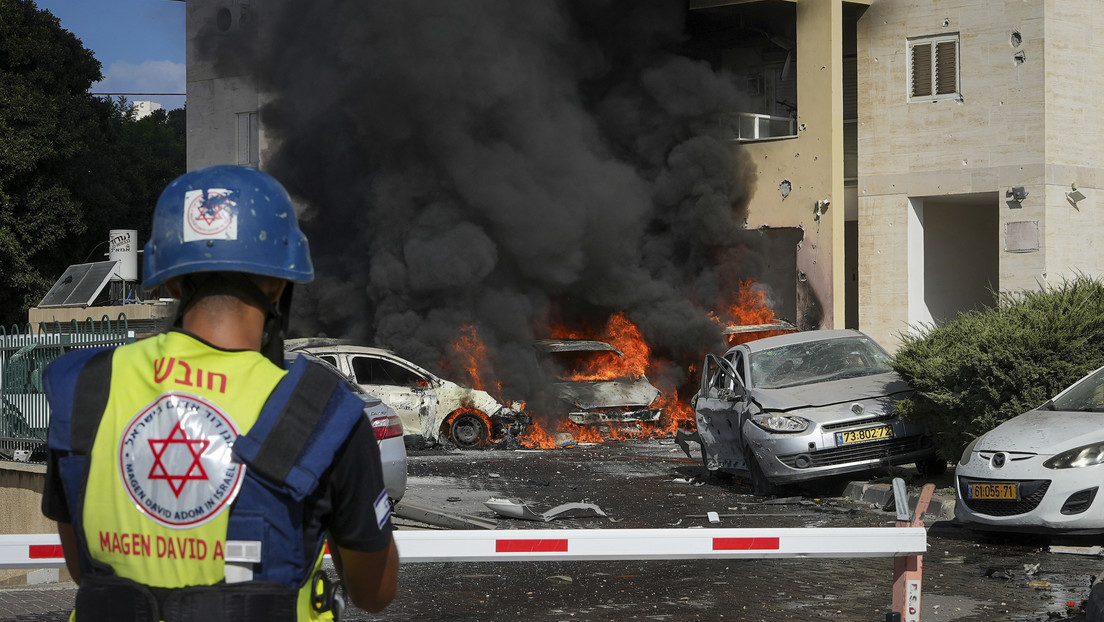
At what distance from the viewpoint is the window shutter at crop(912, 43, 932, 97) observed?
2250 centimetres

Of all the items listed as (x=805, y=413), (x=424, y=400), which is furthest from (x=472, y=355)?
(x=805, y=413)

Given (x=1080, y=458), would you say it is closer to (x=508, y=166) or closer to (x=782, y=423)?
(x=782, y=423)

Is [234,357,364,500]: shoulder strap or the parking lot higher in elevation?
[234,357,364,500]: shoulder strap

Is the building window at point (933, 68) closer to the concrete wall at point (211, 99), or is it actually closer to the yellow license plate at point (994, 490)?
the yellow license plate at point (994, 490)

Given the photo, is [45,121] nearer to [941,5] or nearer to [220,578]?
[941,5]

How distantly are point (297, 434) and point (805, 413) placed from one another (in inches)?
396

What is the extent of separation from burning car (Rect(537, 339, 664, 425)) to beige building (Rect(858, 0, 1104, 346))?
5.28 meters

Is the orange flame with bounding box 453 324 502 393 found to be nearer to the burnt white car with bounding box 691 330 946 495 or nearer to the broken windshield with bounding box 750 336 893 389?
the burnt white car with bounding box 691 330 946 495

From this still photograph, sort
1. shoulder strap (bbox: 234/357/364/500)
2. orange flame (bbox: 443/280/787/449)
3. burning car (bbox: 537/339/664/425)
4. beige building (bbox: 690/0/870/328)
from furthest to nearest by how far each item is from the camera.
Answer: beige building (bbox: 690/0/870/328) < orange flame (bbox: 443/280/787/449) < burning car (bbox: 537/339/664/425) < shoulder strap (bbox: 234/357/364/500)

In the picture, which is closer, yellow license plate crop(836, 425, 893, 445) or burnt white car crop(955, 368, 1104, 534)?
burnt white car crop(955, 368, 1104, 534)

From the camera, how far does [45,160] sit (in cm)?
3144

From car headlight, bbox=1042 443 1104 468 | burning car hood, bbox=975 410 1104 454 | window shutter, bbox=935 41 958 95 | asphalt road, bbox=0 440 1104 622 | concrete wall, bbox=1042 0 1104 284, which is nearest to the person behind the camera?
asphalt road, bbox=0 440 1104 622

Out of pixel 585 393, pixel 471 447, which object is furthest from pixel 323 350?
pixel 585 393

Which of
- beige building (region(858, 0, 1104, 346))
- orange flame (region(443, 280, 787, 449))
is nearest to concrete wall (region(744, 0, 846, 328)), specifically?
beige building (region(858, 0, 1104, 346))
